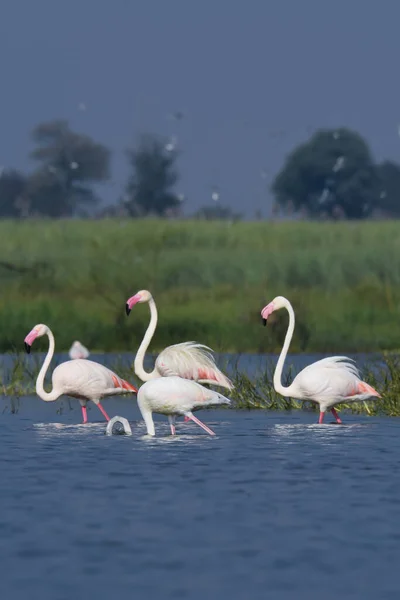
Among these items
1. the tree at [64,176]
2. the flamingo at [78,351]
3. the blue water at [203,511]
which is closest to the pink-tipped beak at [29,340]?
the blue water at [203,511]

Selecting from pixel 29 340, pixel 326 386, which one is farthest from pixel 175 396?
pixel 29 340

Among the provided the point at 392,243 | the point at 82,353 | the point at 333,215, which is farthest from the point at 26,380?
the point at 333,215

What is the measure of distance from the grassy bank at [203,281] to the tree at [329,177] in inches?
1630

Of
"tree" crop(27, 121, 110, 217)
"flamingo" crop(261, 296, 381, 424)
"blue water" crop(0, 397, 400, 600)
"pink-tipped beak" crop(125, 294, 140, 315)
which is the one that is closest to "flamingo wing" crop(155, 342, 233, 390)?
"blue water" crop(0, 397, 400, 600)

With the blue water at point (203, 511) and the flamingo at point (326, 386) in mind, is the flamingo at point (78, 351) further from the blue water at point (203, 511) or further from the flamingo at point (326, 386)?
the flamingo at point (326, 386)

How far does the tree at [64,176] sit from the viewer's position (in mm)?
80562

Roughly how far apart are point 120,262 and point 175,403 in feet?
59.1

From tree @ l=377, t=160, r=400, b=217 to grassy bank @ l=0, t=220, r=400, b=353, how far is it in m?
46.3

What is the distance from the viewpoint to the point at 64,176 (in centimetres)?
8100

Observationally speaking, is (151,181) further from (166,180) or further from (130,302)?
(130,302)

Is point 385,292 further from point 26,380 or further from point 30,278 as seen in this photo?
point 26,380

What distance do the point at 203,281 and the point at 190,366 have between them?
14746mm

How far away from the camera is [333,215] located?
267ft

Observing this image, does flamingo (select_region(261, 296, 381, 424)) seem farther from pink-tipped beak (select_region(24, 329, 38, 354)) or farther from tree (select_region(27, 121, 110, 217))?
tree (select_region(27, 121, 110, 217))
